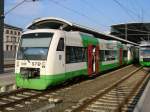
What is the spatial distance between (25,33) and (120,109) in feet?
22.5

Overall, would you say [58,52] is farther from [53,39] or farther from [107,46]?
[107,46]

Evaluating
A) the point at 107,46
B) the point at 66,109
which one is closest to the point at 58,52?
the point at 66,109

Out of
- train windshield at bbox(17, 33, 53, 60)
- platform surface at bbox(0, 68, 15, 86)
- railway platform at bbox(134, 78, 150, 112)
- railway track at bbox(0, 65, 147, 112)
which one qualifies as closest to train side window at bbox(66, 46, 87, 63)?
railway track at bbox(0, 65, 147, 112)

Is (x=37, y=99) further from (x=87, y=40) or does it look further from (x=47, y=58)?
(x=87, y=40)

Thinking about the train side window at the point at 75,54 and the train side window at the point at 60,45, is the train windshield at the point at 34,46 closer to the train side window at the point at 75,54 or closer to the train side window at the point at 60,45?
the train side window at the point at 60,45

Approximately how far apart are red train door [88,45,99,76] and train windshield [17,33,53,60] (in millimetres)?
5523

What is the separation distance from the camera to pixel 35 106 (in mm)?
11156

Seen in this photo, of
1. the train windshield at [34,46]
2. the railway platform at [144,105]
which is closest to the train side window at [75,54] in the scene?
the train windshield at [34,46]

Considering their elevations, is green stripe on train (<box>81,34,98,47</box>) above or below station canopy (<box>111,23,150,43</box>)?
below

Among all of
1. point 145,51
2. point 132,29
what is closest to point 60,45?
point 145,51

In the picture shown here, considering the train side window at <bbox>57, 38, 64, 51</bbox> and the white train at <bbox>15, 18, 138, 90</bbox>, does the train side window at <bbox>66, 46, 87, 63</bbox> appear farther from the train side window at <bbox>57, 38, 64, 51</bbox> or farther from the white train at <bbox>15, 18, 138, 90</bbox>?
the train side window at <bbox>57, 38, 64, 51</bbox>

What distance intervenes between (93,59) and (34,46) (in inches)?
267

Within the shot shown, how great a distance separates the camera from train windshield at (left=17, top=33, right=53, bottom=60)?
47.0ft

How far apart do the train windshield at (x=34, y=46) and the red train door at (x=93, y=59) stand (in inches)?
217
